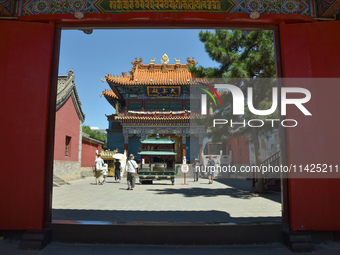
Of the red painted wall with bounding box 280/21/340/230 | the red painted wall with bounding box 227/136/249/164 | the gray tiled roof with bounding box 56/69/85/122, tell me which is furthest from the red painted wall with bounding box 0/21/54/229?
the red painted wall with bounding box 227/136/249/164

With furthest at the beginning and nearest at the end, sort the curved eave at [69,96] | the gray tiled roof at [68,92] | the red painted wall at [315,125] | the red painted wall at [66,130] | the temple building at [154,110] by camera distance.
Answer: the temple building at [154,110] → the gray tiled roof at [68,92] → the curved eave at [69,96] → the red painted wall at [66,130] → the red painted wall at [315,125]

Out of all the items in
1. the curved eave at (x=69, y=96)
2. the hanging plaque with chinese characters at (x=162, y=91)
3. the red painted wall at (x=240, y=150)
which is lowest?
the red painted wall at (x=240, y=150)

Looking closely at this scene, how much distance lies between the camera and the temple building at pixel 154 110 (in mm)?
23453

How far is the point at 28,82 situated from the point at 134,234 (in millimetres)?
2670

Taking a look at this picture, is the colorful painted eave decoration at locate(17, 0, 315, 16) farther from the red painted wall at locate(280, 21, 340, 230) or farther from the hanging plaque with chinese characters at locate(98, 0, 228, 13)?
the red painted wall at locate(280, 21, 340, 230)

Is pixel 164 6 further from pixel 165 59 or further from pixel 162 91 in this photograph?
pixel 165 59

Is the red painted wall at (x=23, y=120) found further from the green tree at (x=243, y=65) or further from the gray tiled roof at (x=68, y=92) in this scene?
the gray tiled roof at (x=68, y=92)

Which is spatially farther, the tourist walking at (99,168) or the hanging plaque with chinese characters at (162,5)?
the tourist walking at (99,168)

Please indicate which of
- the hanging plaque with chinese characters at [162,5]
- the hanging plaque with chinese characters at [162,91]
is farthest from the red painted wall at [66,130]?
the hanging plaque with chinese characters at [162,5]

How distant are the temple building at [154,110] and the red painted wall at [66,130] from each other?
22.2ft

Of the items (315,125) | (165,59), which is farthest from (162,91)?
(315,125)

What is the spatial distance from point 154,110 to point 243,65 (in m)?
16.0

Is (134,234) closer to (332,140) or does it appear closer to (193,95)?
(332,140)

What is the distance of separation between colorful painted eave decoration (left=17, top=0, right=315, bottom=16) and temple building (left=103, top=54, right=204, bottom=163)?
748 inches
